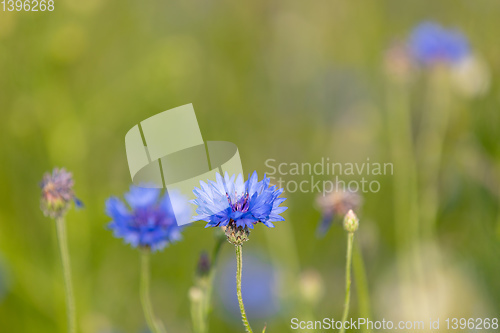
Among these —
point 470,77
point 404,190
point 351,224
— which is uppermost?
point 470,77

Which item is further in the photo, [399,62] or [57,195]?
[399,62]

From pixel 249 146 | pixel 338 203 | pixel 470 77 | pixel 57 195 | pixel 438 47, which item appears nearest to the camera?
pixel 57 195

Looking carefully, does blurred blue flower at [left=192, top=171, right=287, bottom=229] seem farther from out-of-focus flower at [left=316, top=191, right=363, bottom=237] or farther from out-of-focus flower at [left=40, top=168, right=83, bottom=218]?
out-of-focus flower at [left=316, top=191, right=363, bottom=237]

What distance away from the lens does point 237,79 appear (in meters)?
2.55

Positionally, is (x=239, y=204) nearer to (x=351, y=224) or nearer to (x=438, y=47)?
(x=351, y=224)

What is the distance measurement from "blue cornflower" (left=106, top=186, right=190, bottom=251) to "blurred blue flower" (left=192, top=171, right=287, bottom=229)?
0.70 feet

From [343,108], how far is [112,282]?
52.4 inches

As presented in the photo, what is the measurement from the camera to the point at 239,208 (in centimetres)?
76

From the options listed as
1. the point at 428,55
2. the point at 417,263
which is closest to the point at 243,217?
the point at 417,263

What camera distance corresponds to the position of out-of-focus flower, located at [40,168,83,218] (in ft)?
3.01

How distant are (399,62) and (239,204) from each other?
1088 mm

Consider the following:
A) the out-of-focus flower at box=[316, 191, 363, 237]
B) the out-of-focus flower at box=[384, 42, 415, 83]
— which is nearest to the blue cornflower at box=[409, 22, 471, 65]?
the out-of-focus flower at box=[384, 42, 415, 83]

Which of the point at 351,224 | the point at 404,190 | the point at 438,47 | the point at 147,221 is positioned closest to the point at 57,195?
the point at 147,221

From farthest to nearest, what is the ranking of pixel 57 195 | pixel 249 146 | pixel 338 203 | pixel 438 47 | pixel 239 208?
pixel 249 146 → pixel 438 47 → pixel 338 203 → pixel 57 195 → pixel 239 208
